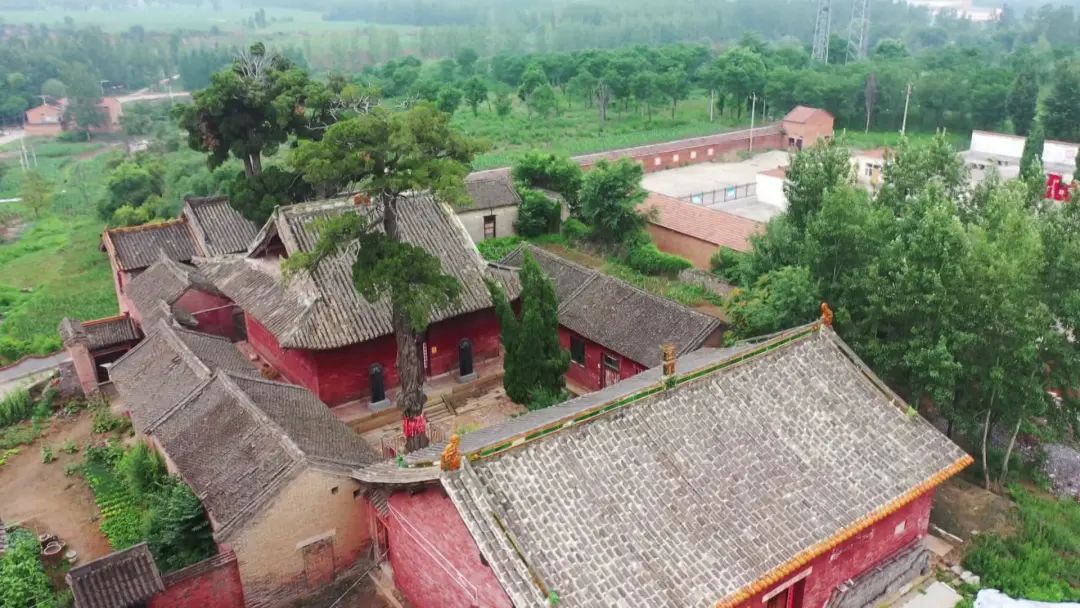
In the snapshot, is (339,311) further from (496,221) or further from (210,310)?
(496,221)

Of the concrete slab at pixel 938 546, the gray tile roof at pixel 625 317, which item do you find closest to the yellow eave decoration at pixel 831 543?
the concrete slab at pixel 938 546

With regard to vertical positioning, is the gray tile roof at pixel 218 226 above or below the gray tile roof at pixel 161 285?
above

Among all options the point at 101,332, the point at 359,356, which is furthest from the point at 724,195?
the point at 101,332

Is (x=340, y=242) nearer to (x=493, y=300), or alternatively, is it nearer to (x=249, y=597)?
(x=493, y=300)

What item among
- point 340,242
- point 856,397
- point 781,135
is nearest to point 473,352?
point 340,242

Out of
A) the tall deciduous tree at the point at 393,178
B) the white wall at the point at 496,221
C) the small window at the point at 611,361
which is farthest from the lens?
the white wall at the point at 496,221

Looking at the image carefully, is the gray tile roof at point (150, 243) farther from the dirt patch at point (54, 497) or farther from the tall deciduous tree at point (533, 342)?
the tall deciduous tree at point (533, 342)

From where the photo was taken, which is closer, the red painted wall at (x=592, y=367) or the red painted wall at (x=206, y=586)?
the red painted wall at (x=206, y=586)

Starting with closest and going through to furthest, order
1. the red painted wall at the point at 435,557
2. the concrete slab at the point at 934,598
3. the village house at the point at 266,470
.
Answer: the red painted wall at the point at 435,557, the concrete slab at the point at 934,598, the village house at the point at 266,470
